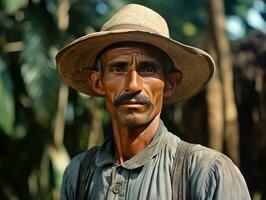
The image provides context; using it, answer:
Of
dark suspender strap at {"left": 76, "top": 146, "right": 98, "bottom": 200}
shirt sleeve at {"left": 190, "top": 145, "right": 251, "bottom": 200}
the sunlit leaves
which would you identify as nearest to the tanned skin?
dark suspender strap at {"left": 76, "top": 146, "right": 98, "bottom": 200}

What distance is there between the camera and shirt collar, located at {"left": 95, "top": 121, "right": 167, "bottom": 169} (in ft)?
7.15

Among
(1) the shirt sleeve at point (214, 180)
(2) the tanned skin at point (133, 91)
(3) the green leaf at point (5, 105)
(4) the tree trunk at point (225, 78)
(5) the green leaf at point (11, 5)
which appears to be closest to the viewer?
(1) the shirt sleeve at point (214, 180)

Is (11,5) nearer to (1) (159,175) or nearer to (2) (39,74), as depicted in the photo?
(2) (39,74)

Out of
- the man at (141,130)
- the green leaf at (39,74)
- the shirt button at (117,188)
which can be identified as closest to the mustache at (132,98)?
the man at (141,130)

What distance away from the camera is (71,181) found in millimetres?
2314

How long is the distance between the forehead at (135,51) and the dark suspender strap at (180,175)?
0.32 metres

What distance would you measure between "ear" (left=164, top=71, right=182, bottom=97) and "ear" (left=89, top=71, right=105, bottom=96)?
0.69ft

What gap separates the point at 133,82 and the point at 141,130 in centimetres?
17

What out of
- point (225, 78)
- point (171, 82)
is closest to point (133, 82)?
point (171, 82)

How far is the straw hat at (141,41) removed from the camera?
2.17m

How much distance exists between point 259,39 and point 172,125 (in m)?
1.16

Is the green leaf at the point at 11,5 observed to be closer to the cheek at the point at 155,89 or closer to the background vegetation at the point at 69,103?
the background vegetation at the point at 69,103

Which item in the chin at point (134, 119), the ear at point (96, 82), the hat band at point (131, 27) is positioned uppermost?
the hat band at point (131, 27)

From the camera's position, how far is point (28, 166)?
6.66 meters
